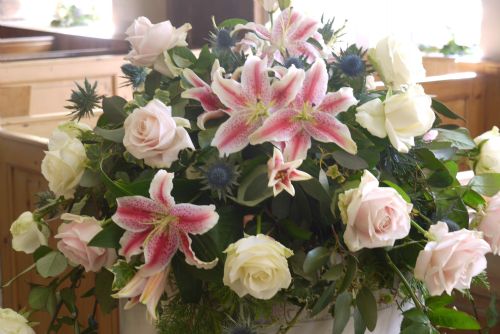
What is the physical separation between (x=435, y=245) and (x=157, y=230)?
23cm

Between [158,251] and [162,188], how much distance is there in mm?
58

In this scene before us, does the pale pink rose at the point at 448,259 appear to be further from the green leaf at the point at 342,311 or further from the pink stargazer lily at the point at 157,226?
the pink stargazer lily at the point at 157,226

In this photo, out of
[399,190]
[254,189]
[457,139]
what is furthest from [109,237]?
[457,139]

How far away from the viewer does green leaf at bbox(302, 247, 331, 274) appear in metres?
0.72

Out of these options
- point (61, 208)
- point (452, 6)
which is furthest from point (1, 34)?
point (61, 208)

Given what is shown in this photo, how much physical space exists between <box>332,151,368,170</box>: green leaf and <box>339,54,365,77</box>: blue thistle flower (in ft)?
0.33

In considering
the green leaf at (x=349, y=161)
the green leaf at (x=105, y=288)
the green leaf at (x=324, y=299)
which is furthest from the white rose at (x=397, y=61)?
the green leaf at (x=105, y=288)

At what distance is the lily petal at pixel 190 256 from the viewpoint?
0.71 m

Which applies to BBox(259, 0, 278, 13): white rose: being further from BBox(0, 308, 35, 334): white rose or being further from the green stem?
BBox(0, 308, 35, 334): white rose

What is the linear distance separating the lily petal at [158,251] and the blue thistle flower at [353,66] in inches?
9.2

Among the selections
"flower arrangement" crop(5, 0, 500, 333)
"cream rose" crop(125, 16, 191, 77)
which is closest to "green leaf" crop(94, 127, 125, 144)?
"flower arrangement" crop(5, 0, 500, 333)

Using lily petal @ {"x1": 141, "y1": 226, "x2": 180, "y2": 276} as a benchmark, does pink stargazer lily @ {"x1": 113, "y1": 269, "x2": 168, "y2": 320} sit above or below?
below

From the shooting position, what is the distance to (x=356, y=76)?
0.83 m

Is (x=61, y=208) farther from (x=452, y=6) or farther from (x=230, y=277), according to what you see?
(x=452, y=6)
